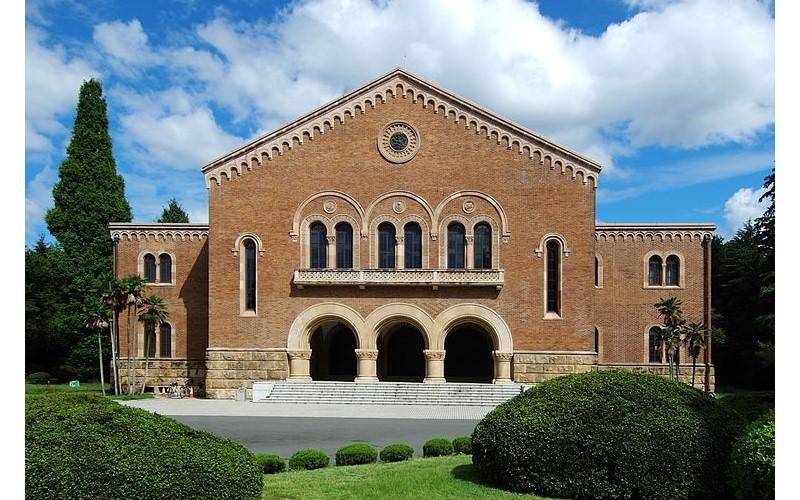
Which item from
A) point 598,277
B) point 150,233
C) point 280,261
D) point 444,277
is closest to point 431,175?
point 444,277

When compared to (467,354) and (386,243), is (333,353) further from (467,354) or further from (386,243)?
(386,243)

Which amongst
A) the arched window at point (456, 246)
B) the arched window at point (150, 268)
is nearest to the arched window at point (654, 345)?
the arched window at point (456, 246)

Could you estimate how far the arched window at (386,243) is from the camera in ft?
111

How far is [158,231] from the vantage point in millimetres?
39344

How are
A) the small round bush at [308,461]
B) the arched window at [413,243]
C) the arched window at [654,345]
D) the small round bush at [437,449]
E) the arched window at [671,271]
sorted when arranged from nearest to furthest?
the small round bush at [308,461] < the small round bush at [437,449] < the arched window at [413,243] < the arched window at [654,345] < the arched window at [671,271]

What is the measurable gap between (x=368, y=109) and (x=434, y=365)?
1401cm

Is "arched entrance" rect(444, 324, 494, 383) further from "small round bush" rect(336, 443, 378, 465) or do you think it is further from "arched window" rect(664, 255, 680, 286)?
"small round bush" rect(336, 443, 378, 465)

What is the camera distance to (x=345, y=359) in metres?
38.7

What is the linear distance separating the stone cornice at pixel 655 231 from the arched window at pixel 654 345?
5513 millimetres

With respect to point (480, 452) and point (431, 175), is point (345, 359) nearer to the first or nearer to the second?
point (431, 175)

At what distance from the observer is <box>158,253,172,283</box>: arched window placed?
129 feet

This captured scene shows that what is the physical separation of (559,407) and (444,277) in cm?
2044

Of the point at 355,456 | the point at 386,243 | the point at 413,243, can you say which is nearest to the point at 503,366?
the point at 413,243

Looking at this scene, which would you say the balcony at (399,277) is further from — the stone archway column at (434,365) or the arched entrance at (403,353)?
the arched entrance at (403,353)
